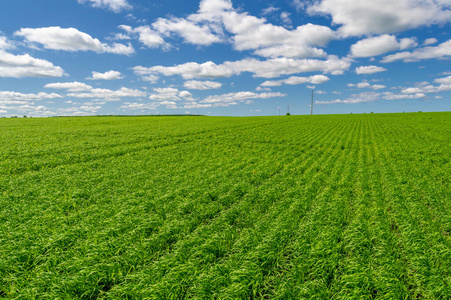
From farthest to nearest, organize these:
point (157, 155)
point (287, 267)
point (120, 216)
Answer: point (157, 155)
point (120, 216)
point (287, 267)

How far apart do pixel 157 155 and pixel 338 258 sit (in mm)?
17730

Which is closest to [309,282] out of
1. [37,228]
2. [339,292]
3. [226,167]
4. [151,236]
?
[339,292]

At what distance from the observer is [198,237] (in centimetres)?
730

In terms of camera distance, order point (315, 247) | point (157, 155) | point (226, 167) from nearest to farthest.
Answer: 1. point (315, 247)
2. point (226, 167)
3. point (157, 155)

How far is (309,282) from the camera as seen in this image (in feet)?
17.9

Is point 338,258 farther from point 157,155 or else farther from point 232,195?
point 157,155

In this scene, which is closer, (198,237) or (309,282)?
(309,282)

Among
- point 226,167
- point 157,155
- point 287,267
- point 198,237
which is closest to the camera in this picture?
point 287,267

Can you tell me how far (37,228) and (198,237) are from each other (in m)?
5.62

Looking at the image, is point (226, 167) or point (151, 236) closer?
point (151, 236)

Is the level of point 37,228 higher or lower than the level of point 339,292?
higher

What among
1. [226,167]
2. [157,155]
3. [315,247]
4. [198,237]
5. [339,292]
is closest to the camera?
[339,292]

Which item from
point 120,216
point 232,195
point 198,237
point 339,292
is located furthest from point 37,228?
point 339,292

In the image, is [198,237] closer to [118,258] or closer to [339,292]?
[118,258]
